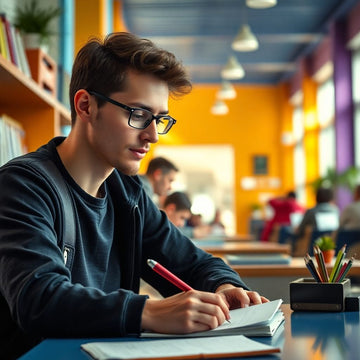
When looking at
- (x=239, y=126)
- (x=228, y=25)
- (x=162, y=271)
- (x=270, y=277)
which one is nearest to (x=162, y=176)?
(x=270, y=277)

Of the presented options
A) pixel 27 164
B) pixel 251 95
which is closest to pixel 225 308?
pixel 27 164

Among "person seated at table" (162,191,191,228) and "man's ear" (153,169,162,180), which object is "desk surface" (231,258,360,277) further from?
"man's ear" (153,169,162,180)

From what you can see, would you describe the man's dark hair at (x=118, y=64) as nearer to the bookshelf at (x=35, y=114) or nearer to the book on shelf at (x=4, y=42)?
the book on shelf at (x=4, y=42)

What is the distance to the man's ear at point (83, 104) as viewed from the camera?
1583 millimetres

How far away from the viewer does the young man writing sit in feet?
3.77

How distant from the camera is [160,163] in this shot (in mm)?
4457

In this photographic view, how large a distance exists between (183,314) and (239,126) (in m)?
15.6

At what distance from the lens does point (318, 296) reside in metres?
1.49

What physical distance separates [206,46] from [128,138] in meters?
12.4

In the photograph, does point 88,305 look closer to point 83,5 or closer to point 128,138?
point 128,138

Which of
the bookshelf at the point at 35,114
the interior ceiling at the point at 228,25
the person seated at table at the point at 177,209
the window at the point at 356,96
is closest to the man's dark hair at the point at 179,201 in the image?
the person seated at table at the point at 177,209

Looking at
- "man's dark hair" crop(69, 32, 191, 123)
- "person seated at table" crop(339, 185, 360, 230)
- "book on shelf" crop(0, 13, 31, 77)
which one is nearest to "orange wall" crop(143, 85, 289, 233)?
"person seated at table" crop(339, 185, 360, 230)

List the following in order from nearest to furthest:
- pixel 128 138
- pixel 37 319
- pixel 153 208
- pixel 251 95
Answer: pixel 37 319
pixel 128 138
pixel 153 208
pixel 251 95

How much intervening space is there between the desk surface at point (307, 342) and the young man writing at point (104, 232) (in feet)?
0.27
